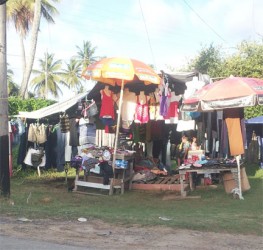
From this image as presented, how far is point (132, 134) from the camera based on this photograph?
13812 millimetres

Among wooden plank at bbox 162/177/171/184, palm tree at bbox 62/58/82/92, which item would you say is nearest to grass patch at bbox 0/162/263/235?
wooden plank at bbox 162/177/171/184

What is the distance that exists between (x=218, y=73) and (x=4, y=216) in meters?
20.4

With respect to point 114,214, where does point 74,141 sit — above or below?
above

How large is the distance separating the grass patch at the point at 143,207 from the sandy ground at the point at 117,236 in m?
0.36

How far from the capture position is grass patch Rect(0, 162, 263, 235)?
288 inches

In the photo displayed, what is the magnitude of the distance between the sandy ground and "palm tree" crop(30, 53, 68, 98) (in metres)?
52.4

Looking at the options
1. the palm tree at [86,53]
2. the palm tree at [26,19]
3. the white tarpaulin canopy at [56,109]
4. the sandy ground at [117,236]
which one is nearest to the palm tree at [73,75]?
the palm tree at [86,53]

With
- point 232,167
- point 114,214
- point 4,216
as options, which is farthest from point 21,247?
point 232,167

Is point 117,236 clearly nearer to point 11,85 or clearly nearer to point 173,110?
point 173,110

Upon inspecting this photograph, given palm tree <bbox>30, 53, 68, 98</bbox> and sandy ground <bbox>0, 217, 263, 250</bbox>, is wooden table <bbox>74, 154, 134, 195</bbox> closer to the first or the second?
sandy ground <bbox>0, 217, 263, 250</bbox>

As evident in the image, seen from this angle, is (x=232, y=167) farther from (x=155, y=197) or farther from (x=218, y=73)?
(x=218, y=73)

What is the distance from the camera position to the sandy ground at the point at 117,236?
5.88 metres

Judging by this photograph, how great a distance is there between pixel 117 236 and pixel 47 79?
5501cm

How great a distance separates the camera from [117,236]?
20.7 feet
